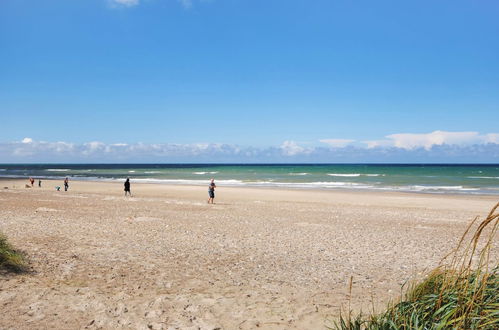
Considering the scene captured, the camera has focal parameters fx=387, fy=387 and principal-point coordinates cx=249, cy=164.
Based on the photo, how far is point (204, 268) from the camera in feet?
30.5

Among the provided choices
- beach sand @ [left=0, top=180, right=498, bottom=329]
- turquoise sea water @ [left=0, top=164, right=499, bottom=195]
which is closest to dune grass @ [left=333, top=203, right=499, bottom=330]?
beach sand @ [left=0, top=180, right=498, bottom=329]

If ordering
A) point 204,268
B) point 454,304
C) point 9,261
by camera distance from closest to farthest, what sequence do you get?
point 454,304, point 9,261, point 204,268

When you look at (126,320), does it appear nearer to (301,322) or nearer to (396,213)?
(301,322)

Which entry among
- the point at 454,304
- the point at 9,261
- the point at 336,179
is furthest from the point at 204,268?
the point at 336,179

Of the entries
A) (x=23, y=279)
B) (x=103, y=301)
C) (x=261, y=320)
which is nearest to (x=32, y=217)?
(x=23, y=279)

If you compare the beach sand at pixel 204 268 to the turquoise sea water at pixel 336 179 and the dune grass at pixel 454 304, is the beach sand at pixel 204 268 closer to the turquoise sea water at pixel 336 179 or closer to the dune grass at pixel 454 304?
the dune grass at pixel 454 304

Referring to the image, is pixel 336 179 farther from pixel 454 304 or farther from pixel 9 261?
pixel 454 304

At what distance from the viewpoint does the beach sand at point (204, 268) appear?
645cm

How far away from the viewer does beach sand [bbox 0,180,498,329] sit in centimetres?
645

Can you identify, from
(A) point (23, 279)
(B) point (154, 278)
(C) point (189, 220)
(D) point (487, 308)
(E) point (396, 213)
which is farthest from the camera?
(E) point (396, 213)

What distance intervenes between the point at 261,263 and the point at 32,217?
35.4 feet

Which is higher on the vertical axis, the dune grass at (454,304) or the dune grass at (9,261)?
the dune grass at (454,304)

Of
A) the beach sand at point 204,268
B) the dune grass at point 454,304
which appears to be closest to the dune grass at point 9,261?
the beach sand at point 204,268

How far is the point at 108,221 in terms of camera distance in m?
15.8
